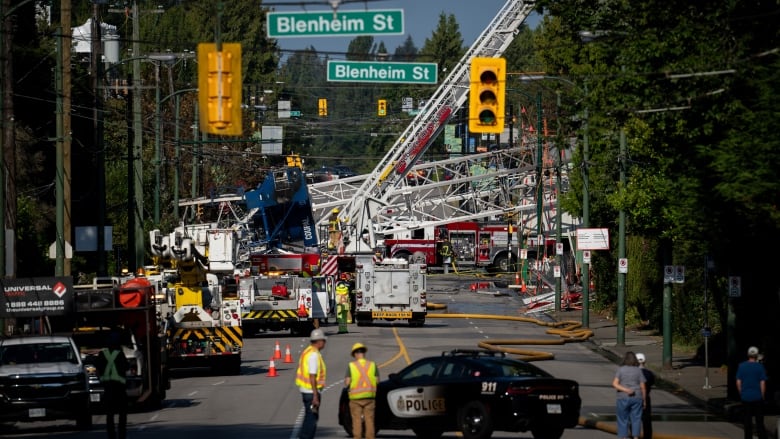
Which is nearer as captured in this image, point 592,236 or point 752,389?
point 752,389

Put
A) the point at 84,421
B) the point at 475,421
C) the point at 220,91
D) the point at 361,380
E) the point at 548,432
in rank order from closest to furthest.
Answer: the point at 361,380 < the point at 220,91 < the point at 475,421 < the point at 548,432 < the point at 84,421

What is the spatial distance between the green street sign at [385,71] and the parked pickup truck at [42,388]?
7.08 meters

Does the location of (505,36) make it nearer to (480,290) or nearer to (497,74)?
(480,290)

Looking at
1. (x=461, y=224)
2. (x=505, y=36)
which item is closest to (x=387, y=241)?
(x=461, y=224)

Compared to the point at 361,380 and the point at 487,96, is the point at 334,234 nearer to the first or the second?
the point at 487,96

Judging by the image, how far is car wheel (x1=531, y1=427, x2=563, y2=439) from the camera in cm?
2103

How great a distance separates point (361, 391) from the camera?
19375 millimetres

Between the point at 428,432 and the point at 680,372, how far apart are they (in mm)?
16168

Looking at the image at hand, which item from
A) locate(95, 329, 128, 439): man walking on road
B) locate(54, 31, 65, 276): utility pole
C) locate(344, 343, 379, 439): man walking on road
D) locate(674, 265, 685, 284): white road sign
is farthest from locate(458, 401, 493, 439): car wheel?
locate(54, 31, 65, 276): utility pole

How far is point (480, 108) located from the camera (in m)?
22.8

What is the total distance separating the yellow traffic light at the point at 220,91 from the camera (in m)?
20.6

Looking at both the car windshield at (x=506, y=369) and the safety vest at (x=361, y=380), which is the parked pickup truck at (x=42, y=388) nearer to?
the safety vest at (x=361, y=380)

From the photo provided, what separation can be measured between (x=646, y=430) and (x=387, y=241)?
64.8 m

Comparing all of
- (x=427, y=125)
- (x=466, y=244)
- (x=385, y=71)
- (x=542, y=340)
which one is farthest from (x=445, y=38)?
(x=385, y=71)
